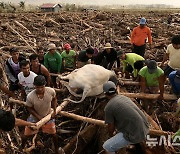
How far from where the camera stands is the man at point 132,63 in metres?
6.91

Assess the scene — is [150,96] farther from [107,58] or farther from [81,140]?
[107,58]

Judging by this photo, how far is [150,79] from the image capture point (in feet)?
20.3

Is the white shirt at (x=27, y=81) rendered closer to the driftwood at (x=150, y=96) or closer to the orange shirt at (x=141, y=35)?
the driftwood at (x=150, y=96)

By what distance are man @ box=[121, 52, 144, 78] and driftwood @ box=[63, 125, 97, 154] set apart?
1.90m

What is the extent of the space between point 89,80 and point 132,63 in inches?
69.2

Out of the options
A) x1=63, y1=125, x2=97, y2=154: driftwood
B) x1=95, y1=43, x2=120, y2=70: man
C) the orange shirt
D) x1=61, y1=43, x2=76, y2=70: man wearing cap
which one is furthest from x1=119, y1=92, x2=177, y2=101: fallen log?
the orange shirt

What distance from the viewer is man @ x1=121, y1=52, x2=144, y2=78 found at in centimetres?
691

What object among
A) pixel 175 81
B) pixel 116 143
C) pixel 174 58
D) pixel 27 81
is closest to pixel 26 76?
pixel 27 81

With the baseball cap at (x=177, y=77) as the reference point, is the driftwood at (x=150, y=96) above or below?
below

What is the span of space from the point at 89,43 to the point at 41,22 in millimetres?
6669

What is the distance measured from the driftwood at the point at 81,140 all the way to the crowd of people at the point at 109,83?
0.29 m

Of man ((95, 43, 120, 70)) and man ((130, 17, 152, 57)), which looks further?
man ((130, 17, 152, 57))

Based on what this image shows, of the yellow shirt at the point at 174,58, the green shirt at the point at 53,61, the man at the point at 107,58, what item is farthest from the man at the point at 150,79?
the green shirt at the point at 53,61

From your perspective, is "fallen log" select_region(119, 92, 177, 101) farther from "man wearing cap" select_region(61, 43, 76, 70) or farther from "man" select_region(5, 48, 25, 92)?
"man wearing cap" select_region(61, 43, 76, 70)
